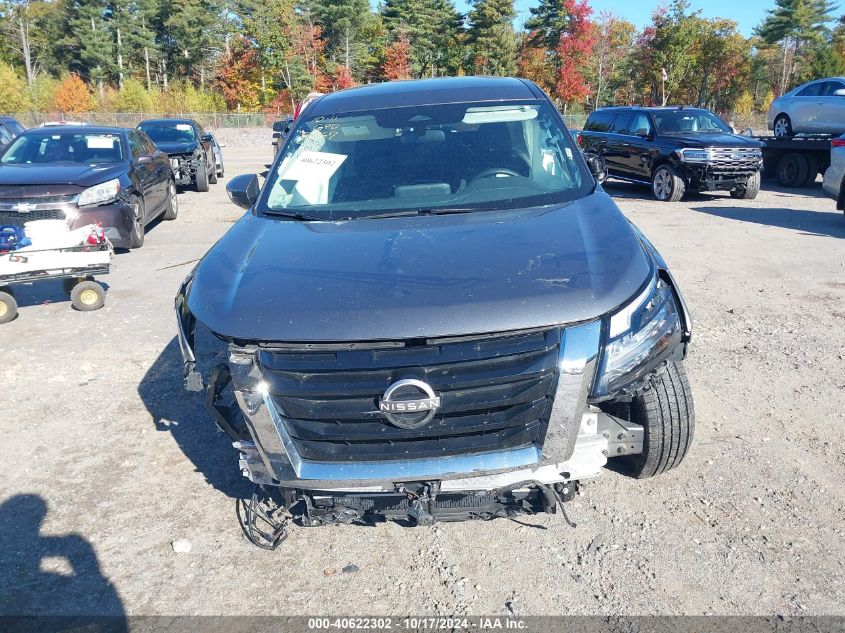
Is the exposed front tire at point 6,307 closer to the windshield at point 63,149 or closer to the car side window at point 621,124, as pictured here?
the windshield at point 63,149

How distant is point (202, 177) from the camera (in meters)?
15.8

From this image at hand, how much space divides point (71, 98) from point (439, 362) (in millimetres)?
64724

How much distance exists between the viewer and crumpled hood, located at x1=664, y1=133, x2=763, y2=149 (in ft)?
42.1

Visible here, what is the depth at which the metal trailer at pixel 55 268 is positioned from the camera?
6.28 metres

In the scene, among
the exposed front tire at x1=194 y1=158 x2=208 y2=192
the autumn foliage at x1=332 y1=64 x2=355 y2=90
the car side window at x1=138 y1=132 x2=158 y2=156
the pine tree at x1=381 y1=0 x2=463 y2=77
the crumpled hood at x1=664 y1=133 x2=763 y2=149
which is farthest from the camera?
the pine tree at x1=381 y1=0 x2=463 y2=77

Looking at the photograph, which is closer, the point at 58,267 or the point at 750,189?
the point at 58,267

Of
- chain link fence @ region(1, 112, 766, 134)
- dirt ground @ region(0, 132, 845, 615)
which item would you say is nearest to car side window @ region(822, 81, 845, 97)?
dirt ground @ region(0, 132, 845, 615)

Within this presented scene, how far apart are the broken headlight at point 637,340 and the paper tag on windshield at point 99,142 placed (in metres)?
9.06

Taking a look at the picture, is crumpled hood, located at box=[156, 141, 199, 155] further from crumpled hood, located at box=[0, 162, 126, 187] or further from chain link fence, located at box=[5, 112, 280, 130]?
chain link fence, located at box=[5, 112, 280, 130]

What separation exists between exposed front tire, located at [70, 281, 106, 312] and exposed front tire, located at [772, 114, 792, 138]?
15589 mm

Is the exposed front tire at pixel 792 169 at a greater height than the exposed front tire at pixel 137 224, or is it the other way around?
the exposed front tire at pixel 792 169

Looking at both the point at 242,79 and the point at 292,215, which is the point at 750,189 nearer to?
the point at 292,215

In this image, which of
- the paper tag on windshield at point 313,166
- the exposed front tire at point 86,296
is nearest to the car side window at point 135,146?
the exposed front tire at point 86,296

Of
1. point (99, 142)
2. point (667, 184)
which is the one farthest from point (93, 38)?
point (667, 184)
